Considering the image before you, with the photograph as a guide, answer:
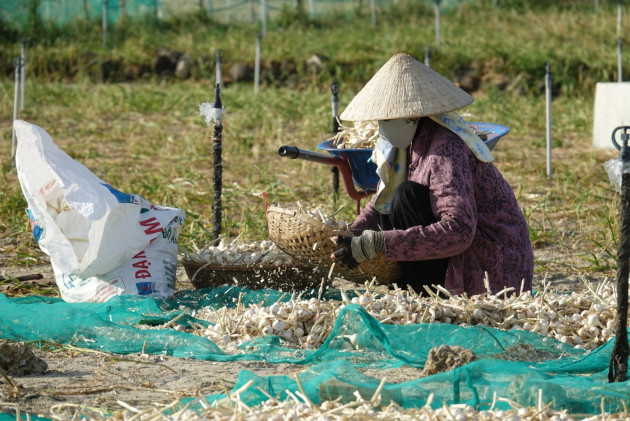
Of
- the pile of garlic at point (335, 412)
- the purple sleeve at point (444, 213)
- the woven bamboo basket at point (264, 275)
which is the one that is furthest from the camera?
the woven bamboo basket at point (264, 275)

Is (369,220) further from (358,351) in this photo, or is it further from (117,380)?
(117,380)

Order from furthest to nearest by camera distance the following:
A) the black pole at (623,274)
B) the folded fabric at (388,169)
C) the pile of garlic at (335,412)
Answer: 1. the folded fabric at (388,169)
2. the black pole at (623,274)
3. the pile of garlic at (335,412)

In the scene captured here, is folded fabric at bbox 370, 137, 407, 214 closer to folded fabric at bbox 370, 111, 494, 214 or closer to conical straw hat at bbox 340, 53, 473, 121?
folded fabric at bbox 370, 111, 494, 214

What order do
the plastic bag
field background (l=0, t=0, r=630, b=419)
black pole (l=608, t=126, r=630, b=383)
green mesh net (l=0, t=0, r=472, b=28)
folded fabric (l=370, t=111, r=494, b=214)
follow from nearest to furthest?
black pole (l=608, t=126, r=630, b=383)
field background (l=0, t=0, r=630, b=419)
folded fabric (l=370, t=111, r=494, b=214)
the plastic bag
green mesh net (l=0, t=0, r=472, b=28)

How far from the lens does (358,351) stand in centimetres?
316

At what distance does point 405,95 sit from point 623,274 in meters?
1.32

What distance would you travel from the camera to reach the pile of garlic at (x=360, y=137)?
4.69 metres

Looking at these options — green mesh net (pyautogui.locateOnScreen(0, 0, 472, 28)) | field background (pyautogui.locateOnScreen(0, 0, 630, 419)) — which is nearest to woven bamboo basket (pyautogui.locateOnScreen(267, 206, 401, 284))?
field background (pyautogui.locateOnScreen(0, 0, 630, 419))

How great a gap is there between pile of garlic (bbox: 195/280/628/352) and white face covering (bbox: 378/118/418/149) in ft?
1.98

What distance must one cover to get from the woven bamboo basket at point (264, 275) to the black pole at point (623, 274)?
5.54ft

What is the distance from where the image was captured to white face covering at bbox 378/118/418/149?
3.69 metres

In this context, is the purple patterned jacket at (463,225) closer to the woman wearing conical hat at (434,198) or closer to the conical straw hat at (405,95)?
the woman wearing conical hat at (434,198)

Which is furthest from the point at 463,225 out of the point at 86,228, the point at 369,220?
the point at 86,228

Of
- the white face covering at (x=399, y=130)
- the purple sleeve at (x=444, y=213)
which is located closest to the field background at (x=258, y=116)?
the purple sleeve at (x=444, y=213)
